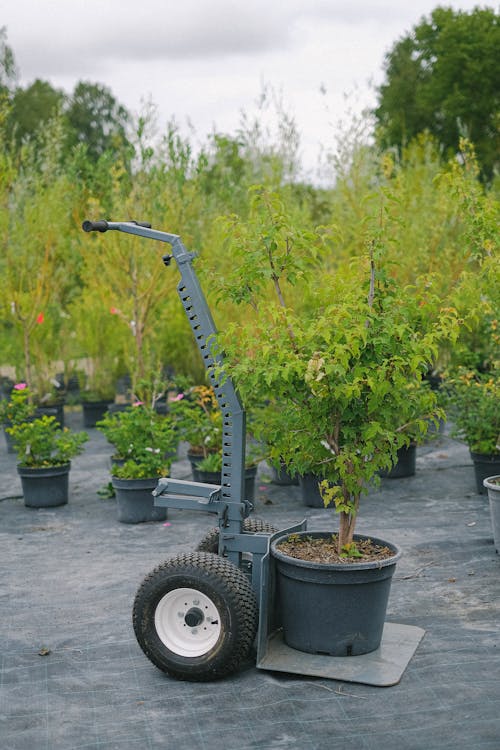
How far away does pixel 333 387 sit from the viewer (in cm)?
394

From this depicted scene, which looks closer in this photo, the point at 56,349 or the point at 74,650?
the point at 74,650

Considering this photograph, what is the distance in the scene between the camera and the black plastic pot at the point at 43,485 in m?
7.60

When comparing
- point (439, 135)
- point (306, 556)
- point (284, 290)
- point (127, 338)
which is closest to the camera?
point (306, 556)

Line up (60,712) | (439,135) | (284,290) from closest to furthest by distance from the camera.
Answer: (60,712) → (284,290) → (439,135)

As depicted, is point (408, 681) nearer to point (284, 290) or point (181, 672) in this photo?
point (181, 672)

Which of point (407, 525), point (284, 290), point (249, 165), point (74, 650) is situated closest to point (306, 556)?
point (74, 650)

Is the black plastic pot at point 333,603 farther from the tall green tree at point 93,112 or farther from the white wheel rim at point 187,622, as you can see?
the tall green tree at point 93,112

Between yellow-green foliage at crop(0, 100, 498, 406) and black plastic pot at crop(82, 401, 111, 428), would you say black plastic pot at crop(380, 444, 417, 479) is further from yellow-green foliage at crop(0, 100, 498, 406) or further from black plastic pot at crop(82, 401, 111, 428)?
black plastic pot at crop(82, 401, 111, 428)

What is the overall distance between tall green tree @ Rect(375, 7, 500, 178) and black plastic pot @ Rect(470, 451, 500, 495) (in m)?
18.6

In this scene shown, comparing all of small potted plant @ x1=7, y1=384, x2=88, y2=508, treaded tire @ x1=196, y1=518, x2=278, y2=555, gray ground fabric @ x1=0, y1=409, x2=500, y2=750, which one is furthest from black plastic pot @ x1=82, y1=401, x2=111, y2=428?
treaded tire @ x1=196, y1=518, x2=278, y2=555

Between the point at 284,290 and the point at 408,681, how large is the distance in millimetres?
7367

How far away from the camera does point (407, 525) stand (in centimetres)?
680

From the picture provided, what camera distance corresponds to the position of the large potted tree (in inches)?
157

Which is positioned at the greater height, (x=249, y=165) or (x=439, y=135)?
(x=439, y=135)
